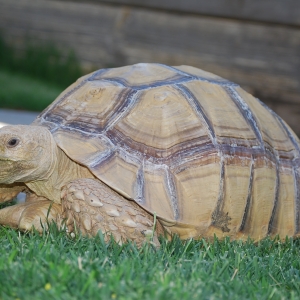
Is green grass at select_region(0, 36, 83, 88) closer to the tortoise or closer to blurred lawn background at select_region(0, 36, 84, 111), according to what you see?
blurred lawn background at select_region(0, 36, 84, 111)

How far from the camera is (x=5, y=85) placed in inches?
299

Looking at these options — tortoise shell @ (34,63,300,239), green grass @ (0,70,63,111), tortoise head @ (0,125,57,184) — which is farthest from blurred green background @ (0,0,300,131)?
tortoise head @ (0,125,57,184)

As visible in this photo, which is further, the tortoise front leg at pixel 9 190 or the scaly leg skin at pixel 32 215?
the tortoise front leg at pixel 9 190

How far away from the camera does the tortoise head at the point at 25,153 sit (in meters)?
2.93

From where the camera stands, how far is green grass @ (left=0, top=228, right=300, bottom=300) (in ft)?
6.64

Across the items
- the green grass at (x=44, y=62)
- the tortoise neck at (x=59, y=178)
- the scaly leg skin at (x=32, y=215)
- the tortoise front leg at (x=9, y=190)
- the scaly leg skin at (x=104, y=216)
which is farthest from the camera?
the green grass at (x=44, y=62)

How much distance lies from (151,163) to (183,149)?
0.19 m

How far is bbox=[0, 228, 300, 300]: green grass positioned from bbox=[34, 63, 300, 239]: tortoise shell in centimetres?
20

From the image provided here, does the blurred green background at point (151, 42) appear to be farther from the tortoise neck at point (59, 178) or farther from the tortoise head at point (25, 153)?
the tortoise head at point (25, 153)

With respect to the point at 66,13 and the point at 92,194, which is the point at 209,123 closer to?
the point at 92,194

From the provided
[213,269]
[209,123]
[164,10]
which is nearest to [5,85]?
[164,10]

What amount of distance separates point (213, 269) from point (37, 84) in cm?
598

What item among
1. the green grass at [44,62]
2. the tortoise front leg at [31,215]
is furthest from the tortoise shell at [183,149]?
the green grass at [44,62]

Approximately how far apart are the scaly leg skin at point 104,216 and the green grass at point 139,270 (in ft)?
0.32
